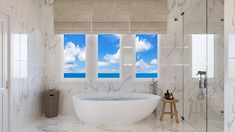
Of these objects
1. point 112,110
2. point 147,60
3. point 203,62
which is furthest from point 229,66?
point 147,60

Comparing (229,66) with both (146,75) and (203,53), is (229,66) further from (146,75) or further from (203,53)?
(146,75)

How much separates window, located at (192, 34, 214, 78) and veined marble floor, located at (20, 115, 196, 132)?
3.37ft

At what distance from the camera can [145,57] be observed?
5121mm

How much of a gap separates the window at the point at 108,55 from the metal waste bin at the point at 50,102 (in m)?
1.07

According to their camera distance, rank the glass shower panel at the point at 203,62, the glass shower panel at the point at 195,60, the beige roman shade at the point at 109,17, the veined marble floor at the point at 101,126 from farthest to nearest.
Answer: the beige roman shade at the point at 109,17, the veined marble floor at the point at 101,126, the glass shower panel at the point at 195,60, the glass shower panel at the point at 203,62

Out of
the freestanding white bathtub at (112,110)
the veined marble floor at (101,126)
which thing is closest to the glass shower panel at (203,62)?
the veined marble floor at (101,126)

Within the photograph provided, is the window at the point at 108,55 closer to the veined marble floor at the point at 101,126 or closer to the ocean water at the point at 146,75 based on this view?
the ocean water at the point at 146,75

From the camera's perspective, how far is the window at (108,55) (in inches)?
201

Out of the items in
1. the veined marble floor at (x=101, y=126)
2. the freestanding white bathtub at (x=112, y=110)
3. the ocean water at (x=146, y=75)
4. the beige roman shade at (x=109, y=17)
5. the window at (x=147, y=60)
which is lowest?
the veined marble floor at (x=101, y=126)

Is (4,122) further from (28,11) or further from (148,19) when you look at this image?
(148,19)

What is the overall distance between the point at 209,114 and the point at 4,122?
306 centimetres

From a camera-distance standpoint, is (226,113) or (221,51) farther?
(221,51)

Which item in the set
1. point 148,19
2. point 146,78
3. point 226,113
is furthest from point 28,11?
point 226,113

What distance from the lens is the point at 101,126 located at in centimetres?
404
